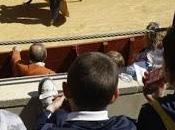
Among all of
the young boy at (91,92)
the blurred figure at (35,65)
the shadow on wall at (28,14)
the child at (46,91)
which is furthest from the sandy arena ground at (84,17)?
the young boy at (91,92)

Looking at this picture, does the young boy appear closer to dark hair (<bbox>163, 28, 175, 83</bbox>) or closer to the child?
dark hair (<bbox>163, 28, 175, 83</bbox>)

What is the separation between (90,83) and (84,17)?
782 centimetres

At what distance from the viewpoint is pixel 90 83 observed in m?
2.56

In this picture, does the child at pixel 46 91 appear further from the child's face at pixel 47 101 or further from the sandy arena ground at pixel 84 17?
the sandy arena ground at pixel 84 17

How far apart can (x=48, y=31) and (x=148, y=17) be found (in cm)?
164

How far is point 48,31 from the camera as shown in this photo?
9906mm

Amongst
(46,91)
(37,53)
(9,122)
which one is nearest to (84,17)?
(37,53)

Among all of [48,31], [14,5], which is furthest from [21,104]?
[14,5]

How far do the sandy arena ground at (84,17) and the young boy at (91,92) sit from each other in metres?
7.09

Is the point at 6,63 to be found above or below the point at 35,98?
below

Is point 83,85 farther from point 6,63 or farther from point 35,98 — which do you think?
point 6,63

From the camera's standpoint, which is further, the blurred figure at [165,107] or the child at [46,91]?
the child at [46,91]

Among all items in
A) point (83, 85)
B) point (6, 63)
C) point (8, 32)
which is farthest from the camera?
point (8, 32)

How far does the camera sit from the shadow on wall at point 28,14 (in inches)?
409
